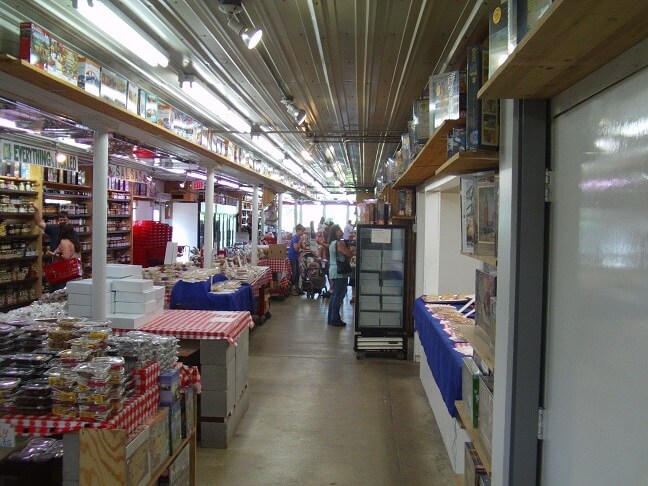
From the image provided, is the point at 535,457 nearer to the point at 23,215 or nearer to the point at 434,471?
the point at 434,471

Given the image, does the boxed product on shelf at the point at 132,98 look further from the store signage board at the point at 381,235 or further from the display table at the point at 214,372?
the store signage board at the point at 381,235

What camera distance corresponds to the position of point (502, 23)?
7.07ft

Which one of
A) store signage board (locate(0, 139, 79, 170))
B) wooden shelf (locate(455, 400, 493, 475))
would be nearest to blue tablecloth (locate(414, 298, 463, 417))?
wooden shelf (locate(455, 400, 493, 475))

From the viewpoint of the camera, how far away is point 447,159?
3521mm

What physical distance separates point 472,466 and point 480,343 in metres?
0.67

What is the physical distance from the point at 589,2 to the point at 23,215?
32.1 feet

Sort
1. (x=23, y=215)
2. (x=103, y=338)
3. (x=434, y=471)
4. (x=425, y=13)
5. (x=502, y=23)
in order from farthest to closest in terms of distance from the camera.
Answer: (x=23, y=215) < (x=434, y=471) < (x=425, y=13) < (x=103, y=338) < (x=502, y=23)

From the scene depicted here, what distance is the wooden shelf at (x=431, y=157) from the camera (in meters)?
3.11

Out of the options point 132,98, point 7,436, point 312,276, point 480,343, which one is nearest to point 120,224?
point 312,276

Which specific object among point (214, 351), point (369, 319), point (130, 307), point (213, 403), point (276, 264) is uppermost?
point (130, 307)

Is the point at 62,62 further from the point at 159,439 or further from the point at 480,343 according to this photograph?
the point at 480,343

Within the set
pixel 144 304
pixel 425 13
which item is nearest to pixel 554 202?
pixel 425 13

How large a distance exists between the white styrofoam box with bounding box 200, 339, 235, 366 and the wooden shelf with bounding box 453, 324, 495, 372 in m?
2.06

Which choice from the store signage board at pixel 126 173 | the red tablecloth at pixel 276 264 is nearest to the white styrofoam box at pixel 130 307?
the red tablecloth at pixel 276 264
